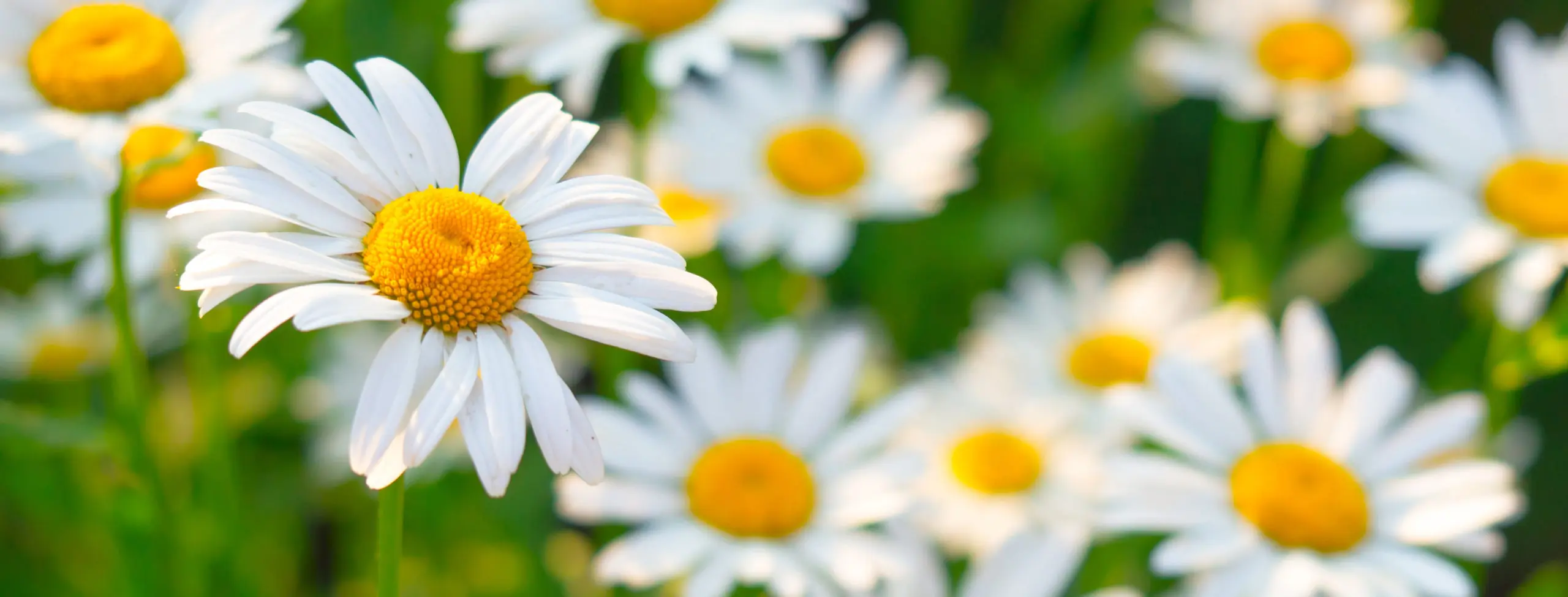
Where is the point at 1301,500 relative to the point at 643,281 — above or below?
above

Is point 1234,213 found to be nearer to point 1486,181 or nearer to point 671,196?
point 1486,181

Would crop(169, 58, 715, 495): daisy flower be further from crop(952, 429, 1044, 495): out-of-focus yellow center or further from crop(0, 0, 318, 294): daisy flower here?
crop(952, 429, 1044, 495): out-of-focus yellow center

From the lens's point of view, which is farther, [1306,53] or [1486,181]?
[1306,53]

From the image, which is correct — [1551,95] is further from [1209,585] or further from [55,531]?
[55,531]

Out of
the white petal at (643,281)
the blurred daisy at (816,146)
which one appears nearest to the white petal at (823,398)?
the blurred daisy at (816,146)

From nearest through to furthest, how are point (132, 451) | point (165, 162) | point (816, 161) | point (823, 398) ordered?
point (165, 162) < point (132, 451) < point (823, 398) < point (816, 161)

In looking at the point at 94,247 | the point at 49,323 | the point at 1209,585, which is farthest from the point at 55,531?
the point at 1209,585

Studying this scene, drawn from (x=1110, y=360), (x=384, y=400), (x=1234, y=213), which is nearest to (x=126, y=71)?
(x=384, y=400)
